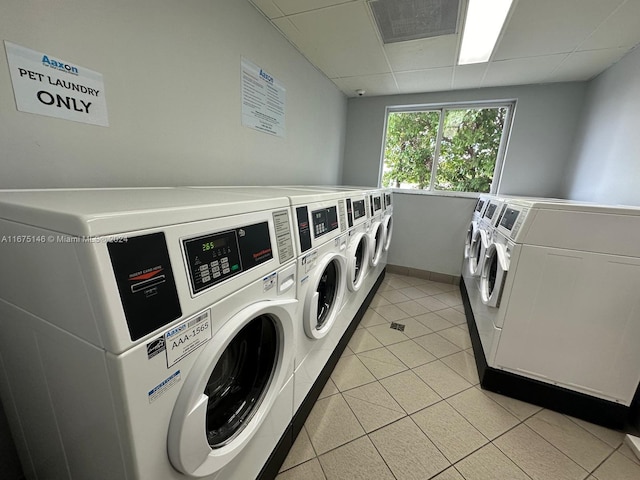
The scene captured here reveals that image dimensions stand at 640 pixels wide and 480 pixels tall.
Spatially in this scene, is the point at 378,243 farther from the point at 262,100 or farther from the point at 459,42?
the point at 459,42

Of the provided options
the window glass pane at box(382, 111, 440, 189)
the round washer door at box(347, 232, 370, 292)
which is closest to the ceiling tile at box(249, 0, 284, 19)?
the round washer door at box(347, 232, 370, 292)

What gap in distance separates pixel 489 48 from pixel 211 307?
278 cm

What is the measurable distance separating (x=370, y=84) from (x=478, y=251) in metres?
2.17

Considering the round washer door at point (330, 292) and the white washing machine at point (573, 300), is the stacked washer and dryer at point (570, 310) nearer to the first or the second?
the white washing machine at point (573, 300)

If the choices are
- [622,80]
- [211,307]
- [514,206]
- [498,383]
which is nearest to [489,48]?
[622,80]

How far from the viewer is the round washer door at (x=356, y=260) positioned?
5.22ft

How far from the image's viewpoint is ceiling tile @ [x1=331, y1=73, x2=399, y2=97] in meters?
2.79

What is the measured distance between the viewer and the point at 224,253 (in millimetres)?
637

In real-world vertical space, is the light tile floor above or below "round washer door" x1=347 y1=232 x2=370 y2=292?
below

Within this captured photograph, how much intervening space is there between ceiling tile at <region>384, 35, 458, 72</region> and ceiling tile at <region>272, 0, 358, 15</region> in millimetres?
676

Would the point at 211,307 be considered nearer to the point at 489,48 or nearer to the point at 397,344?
the point at 397,344

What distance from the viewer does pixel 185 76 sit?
133 cm

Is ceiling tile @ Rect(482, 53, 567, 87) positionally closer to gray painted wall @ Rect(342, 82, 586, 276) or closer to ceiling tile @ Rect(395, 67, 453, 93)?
gray painted wall @ Rect(342, 82, 586, 276)

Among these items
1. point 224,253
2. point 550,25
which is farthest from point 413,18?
point 224,253
